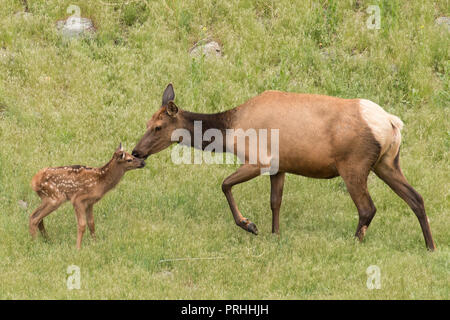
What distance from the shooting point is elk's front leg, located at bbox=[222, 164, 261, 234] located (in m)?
11.7

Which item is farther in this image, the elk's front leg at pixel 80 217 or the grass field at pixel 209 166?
the elk's front leg at pixel 80 217

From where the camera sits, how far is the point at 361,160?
439 inches

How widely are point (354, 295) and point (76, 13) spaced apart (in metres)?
10.6

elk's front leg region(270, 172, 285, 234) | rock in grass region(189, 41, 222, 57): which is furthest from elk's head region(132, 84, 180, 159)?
rock in grass region(189, 41, 222, 57)

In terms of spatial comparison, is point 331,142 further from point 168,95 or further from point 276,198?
point 168,95

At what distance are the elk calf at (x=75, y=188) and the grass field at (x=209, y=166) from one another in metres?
0.37

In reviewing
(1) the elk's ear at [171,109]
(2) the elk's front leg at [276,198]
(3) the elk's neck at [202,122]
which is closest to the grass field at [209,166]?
(2) the elk's front leg at [276,198]

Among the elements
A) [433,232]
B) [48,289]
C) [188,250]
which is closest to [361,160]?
[433,232]

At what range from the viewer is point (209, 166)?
14367 mm

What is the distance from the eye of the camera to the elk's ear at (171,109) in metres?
12.1

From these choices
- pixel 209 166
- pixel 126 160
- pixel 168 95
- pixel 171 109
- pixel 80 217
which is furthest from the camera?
pixel 209 166

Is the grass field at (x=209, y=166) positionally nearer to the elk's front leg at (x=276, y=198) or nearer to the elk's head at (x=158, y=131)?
the elk's front leg at (x=276, y=198)

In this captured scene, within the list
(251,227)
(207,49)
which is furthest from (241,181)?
(207,49)

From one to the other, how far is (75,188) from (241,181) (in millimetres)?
2522
